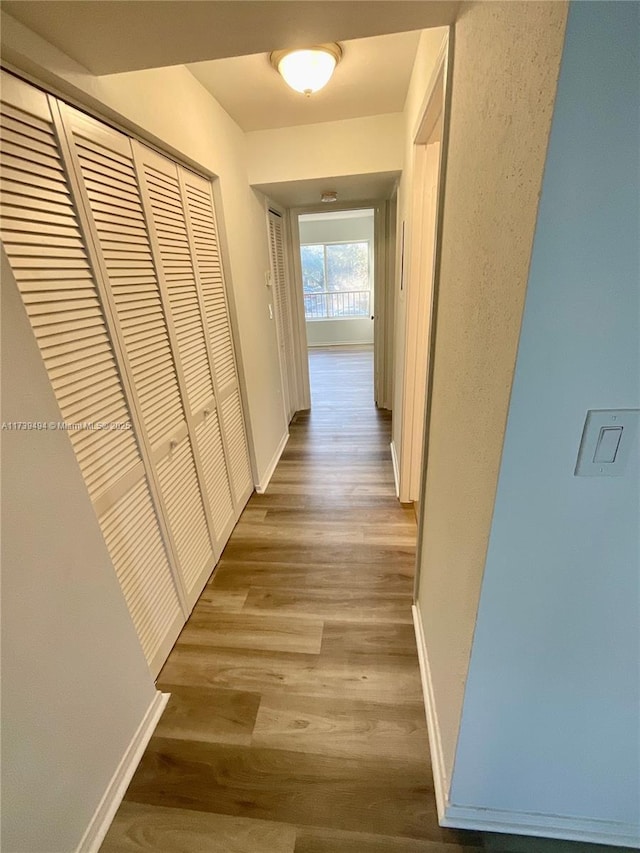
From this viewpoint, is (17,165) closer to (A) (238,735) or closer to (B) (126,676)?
(B) (126,676)

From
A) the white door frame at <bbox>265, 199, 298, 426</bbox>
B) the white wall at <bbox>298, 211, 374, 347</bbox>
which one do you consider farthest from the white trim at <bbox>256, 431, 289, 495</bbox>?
the white wall at <bbox>298, 211, 374, 347</bbox>

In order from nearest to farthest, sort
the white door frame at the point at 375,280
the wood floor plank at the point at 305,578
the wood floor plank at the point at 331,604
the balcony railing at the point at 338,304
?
the wood floor plank at the point at 331,604
the wood floor plank at the point at 305,578
the white door frame at the point at 375,280
the balcony railing at the point at 338,304

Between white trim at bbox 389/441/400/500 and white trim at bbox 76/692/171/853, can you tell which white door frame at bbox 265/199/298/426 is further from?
white trim at bbox 76/692/171/853

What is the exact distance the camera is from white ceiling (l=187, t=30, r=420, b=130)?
1502 mm

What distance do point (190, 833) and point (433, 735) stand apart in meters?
0.79

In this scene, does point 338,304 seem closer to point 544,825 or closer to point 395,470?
point 395,470

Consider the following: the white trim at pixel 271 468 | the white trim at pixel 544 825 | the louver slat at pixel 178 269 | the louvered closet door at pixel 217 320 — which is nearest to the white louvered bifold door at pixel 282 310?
the white trim at pixel 271 468

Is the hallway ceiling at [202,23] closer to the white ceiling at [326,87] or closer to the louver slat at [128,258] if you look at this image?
the louver slat at [128,258]

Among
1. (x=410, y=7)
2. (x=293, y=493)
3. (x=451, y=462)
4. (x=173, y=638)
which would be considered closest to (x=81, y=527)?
(x=173, y=638)

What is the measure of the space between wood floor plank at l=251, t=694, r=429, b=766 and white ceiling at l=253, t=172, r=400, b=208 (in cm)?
281

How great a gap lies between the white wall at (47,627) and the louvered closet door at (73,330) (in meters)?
0.12

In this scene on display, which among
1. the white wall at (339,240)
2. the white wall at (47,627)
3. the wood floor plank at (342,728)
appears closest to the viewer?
the white wall at (47,627)

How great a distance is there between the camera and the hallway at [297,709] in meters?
1.05

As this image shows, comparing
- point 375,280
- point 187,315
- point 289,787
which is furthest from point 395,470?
point 375,280
